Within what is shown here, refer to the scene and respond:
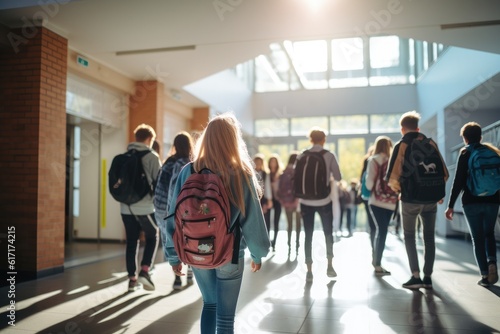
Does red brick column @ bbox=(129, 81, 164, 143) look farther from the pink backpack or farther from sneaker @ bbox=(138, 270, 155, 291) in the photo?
the pink backpack

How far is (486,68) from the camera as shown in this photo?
8.45m

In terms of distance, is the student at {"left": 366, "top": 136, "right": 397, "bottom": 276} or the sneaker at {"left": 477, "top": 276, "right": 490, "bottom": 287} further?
the student at {"left": 366, "top": 136, "right": 397, "bottom": 276}

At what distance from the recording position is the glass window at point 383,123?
1603 cm

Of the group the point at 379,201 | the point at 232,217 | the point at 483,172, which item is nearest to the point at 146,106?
the point at 379,201

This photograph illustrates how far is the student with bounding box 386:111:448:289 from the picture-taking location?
4.78m

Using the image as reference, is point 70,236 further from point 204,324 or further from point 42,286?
point 204,324

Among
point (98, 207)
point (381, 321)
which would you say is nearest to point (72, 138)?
point (98, 207)

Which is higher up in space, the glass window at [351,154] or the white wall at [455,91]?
the white wall at [455,91]

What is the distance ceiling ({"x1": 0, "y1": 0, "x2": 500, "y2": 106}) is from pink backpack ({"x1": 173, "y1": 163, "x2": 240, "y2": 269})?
3853 mm

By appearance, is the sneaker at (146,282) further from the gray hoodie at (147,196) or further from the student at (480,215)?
the student at (480,215)

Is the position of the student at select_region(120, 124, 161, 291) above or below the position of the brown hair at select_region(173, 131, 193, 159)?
below

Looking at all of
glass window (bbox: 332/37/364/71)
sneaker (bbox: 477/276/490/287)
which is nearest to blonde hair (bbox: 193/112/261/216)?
sneaker (bbox: 477/276/490/287)

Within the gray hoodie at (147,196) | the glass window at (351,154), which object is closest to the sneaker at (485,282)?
the gray hoodie at (147,196)

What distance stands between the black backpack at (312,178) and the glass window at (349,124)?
36.4 ft
